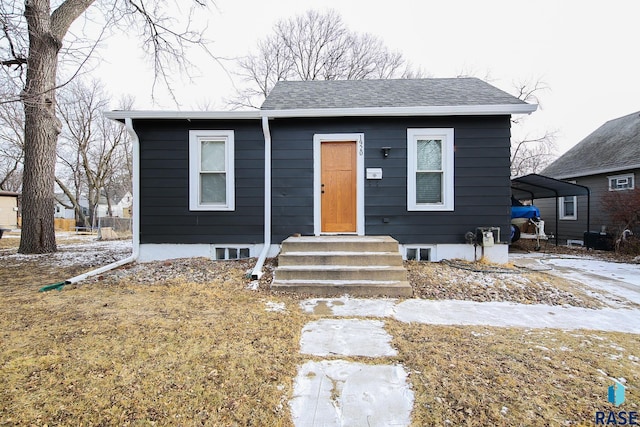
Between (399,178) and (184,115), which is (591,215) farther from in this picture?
(184,115)

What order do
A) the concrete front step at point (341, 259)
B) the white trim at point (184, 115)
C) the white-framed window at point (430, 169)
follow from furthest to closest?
the white-framed window at point (430, 169)
the white trim at point (184, 115)
the concrete front step at point (341, 259)

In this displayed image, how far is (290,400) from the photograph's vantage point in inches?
72.7

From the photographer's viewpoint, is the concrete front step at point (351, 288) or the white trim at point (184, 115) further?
the white trim at point (184, 115)

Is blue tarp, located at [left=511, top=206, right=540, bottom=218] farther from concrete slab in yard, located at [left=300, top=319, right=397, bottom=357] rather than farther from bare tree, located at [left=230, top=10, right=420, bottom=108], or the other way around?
bare tree, located at [left=230, top=10, right=420, bottom=108]

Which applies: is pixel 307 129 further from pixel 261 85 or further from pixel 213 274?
pixel 261 85

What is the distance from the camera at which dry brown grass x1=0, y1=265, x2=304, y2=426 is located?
Result: 66.8 inches

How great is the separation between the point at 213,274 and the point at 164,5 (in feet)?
26.4

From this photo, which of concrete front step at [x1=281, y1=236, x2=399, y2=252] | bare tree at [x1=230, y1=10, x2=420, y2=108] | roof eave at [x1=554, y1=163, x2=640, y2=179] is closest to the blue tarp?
roof eave at [x1=554, y1=163, x2=640, y2=179]

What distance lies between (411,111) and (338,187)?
6.36ft

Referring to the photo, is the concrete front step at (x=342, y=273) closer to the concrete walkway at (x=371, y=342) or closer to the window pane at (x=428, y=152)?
the concrete walkway at (x=371, y=342)

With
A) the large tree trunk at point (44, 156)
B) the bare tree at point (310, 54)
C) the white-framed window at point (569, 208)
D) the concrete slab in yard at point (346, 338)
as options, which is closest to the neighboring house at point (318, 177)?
the concrete slab in yard at point (346, 338)

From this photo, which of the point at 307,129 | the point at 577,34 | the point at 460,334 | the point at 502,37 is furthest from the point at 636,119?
the point at 460,334

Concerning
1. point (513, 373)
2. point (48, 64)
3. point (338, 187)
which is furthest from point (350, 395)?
point (48, 64)

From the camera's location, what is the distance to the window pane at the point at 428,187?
5.91 m
